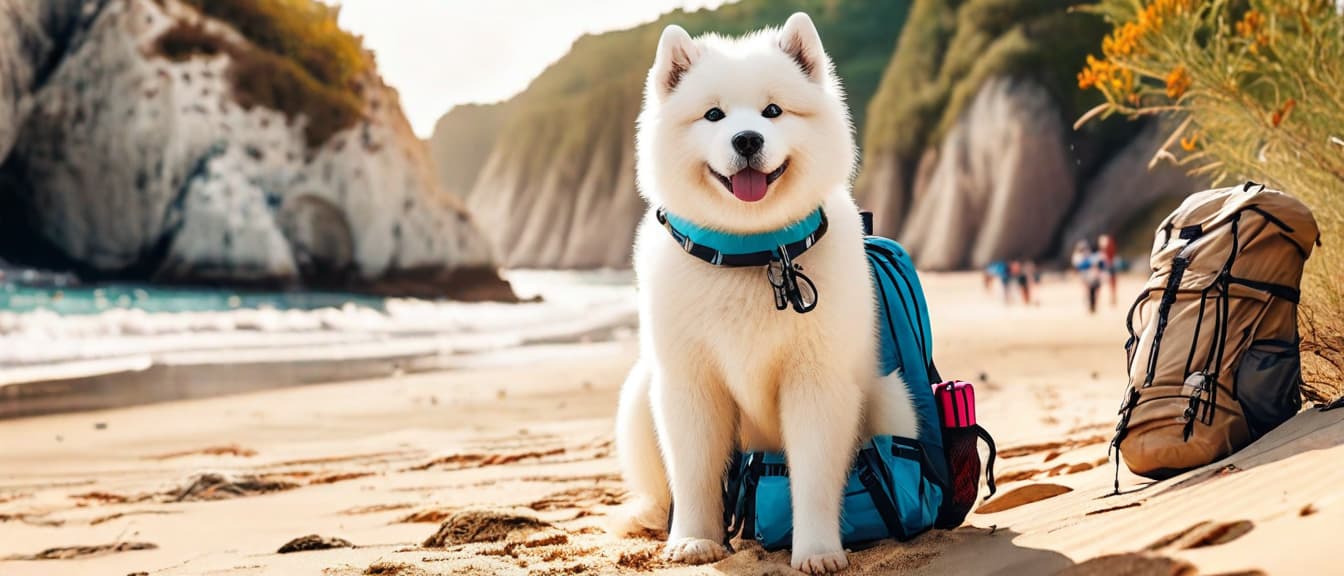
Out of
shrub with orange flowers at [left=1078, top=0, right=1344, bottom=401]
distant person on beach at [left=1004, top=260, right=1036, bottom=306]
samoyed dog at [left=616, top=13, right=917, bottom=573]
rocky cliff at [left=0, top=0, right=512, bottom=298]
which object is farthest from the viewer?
rocky cliff at [left=0, top=0, right=512, bottom=298]

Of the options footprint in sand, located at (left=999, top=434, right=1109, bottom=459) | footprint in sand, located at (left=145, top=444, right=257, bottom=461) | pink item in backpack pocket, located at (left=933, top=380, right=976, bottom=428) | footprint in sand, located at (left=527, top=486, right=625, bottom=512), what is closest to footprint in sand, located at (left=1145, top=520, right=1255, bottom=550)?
pink item in backpack pocket, located at (left=933, top=380, right=976, bottom=428)

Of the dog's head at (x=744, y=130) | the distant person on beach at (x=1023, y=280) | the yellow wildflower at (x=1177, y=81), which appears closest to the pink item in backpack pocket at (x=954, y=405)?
the dog's head at (x=744, y=130)

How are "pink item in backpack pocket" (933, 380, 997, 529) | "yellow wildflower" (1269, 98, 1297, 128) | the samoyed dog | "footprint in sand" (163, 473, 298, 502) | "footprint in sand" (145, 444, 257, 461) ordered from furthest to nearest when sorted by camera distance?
"footprint in sand" (145, 444, 257, 461) < "footprint in sand" (163, 473, 298, 502) < "yellow wildflower" (1269, 98, 1297, 128) < "pink item in backpack pocket" (933, 380, 997, 529) < the samoyed dog

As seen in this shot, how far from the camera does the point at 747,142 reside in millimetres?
2482

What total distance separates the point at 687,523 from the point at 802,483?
1.24ft

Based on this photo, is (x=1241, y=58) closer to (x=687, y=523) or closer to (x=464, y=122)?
(x=687, y=523)

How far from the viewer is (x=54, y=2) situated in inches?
1023

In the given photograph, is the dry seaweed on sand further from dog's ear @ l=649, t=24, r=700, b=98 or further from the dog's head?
dog's ear @ l=649, t=24, r=700, b=98

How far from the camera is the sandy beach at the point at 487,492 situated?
2.07 metres

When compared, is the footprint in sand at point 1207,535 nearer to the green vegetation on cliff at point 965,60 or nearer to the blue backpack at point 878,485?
the blue backpack at point 878,485

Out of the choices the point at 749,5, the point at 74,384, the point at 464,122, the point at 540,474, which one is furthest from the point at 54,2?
the point at 464,122

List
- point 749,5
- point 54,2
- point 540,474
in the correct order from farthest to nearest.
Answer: point 749,5 → point 54,2 → point 540,474

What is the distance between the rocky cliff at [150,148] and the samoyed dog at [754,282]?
24.0 metres

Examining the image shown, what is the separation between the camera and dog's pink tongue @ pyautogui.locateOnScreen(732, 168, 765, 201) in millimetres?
2535
